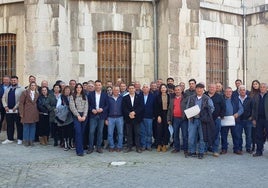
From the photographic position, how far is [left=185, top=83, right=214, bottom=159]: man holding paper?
9078 mm

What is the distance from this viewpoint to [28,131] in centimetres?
1066

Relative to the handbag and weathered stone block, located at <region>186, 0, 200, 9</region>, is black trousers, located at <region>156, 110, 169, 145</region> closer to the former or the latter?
the handbag

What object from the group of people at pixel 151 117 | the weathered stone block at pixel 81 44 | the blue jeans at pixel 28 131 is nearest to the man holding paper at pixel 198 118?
the group of people at pixel 151 117

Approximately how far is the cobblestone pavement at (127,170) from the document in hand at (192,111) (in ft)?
3.46

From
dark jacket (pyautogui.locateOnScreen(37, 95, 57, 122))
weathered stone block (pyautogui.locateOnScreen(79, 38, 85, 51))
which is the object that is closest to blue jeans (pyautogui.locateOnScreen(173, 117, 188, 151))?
dark jacket (pyautogui.locateOnScreen(37, 95, 57, 122))

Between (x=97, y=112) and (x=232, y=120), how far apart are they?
3.49 m

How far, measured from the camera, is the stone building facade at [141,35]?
1277 cm

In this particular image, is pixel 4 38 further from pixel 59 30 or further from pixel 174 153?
pixel 174 153

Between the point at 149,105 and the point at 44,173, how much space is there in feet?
11.8

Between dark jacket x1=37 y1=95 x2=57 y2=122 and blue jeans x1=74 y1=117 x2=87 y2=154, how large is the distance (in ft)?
4.71

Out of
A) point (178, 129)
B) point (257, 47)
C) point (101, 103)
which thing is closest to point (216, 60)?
point (257, 47)

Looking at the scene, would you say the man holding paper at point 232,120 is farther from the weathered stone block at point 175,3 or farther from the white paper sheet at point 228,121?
the weathered stone block at point 175,3

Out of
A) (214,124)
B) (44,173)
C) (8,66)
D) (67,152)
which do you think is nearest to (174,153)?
(214,124)

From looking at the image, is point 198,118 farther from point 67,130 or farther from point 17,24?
point 17,24
